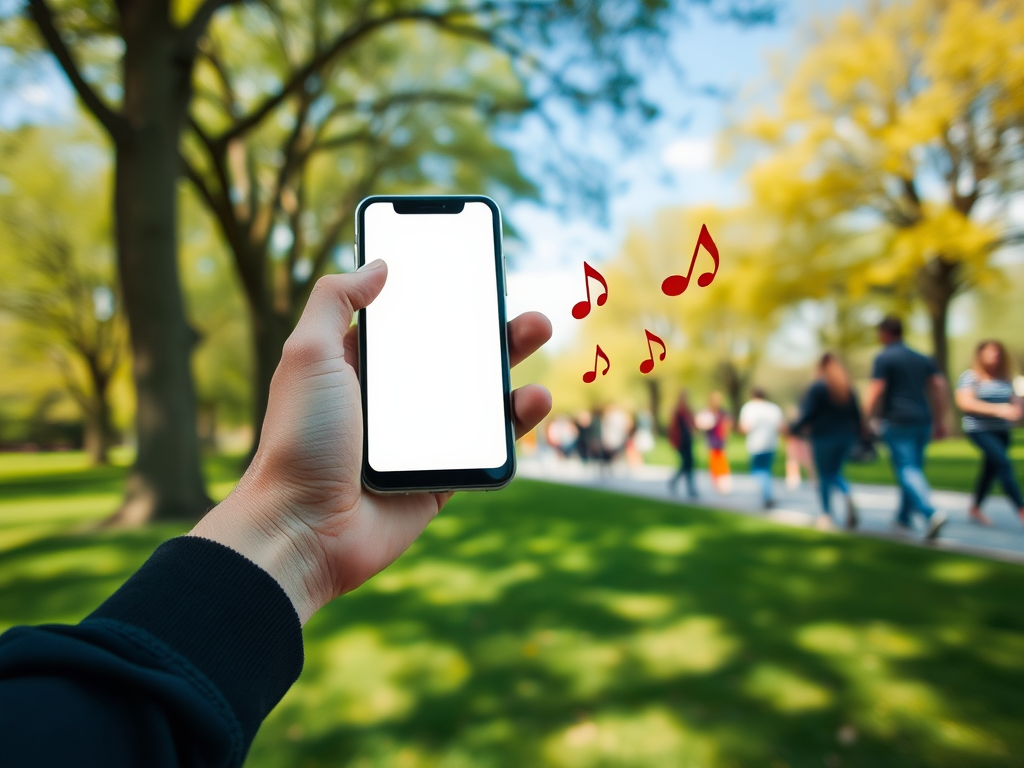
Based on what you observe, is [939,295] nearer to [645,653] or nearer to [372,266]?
[645,653]

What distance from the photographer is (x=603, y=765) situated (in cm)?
290

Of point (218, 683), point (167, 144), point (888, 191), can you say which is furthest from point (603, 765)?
point (888, 191)

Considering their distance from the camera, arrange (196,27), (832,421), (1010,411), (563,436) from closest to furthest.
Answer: (1010,411) < (832,421) < (196,27) < (563,436)

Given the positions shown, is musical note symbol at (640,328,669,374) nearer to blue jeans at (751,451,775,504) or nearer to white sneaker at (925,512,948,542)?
white sneaker at (925,512,948,542)

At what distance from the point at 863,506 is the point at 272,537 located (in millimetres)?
9723

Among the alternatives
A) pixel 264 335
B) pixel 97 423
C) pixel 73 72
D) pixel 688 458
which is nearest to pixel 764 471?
pixel 688 458

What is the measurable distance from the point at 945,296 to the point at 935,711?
56.9 ft

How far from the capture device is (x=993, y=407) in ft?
21.2

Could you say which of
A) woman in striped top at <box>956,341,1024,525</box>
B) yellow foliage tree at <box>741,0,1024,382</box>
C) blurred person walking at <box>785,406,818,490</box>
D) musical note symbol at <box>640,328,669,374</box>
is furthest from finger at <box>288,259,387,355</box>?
yellow foliage tree at <box>741,0,1024,382</box>

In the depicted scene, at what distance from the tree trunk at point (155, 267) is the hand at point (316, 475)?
662 cm

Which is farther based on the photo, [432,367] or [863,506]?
[863,506]

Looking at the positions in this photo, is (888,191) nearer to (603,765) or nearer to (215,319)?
(603,765)

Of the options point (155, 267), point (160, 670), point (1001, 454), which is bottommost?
point (1001, 454)

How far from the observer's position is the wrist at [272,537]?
1397 millimetres
